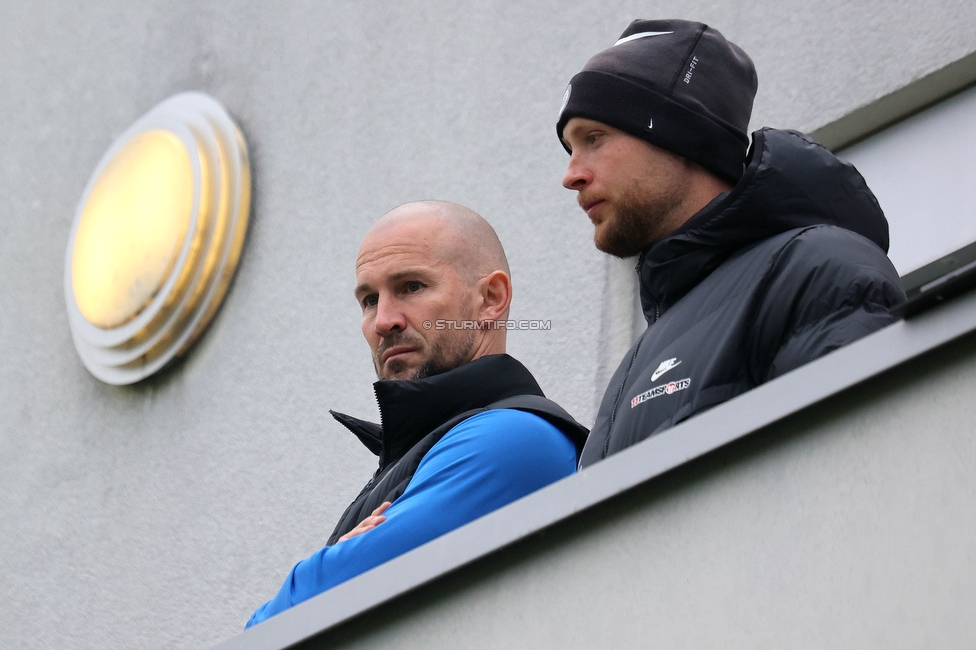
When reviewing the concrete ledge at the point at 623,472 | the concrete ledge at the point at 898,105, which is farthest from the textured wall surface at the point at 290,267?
the concrete ledge at the point at 623,472

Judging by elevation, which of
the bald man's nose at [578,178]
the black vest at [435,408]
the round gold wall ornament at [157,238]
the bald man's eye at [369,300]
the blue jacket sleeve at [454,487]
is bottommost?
the blue jacket sleeve at [454,487]

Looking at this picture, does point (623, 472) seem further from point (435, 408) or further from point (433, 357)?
point (433, 357)

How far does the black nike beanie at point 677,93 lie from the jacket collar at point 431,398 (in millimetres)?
501

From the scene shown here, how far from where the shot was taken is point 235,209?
15.2ft

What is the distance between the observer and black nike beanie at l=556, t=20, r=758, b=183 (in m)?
2.43

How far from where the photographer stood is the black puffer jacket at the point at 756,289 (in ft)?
6.30

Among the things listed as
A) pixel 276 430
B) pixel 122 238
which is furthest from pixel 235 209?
pixel 276 430

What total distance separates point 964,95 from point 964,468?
6.34ft

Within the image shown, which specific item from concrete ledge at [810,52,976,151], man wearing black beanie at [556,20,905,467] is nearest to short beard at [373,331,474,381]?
man wearing black beanie at [556,20,905,467]

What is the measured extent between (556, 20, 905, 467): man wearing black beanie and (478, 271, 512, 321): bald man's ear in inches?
14.3

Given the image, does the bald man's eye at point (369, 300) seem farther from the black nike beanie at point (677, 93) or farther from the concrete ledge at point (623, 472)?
the concrete ledge at point (623, 472)

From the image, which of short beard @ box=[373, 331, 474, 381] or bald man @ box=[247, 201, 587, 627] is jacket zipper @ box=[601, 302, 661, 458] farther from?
short beard @ box=[373, 331, 474, 381]

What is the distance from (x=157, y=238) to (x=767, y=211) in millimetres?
3131

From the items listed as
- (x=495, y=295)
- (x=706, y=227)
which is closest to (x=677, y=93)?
(x=706, y=227)
